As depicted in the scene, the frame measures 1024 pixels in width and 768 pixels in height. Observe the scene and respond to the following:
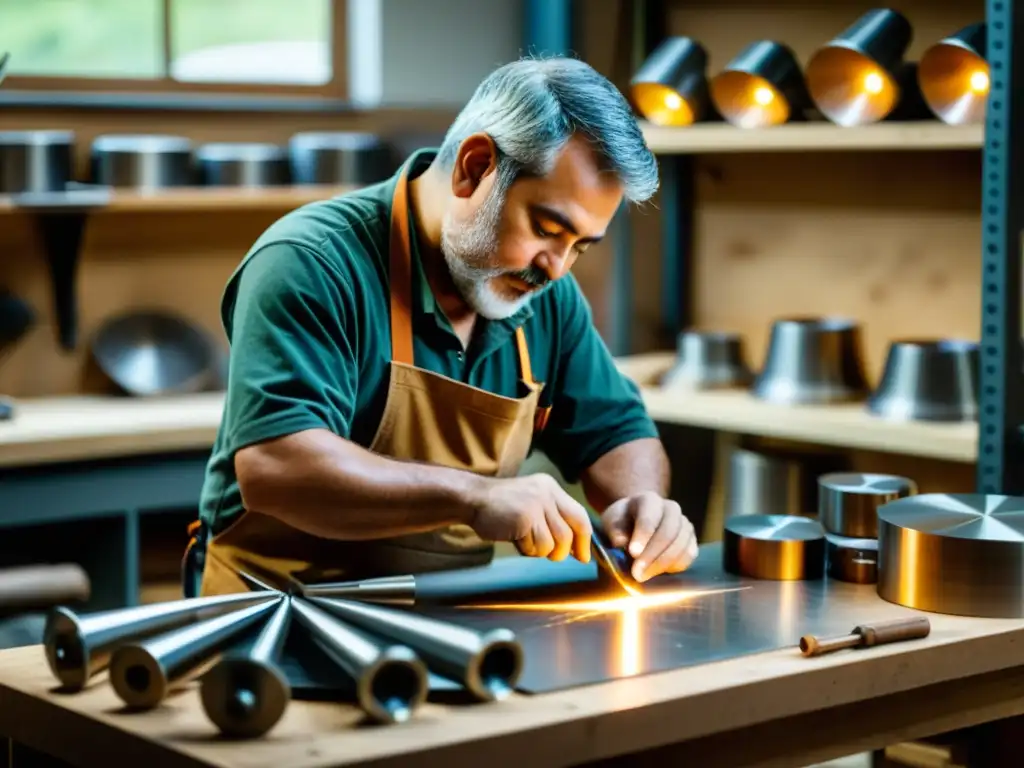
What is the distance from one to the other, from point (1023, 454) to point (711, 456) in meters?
1.22

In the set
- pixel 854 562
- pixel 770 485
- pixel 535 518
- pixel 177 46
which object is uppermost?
pixel 177 46

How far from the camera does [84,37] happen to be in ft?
13.5

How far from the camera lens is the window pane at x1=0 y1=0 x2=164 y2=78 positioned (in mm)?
4039

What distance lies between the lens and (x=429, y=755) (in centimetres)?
157

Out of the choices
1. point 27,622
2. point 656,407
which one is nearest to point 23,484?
point 27,622

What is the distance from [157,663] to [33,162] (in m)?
2.39

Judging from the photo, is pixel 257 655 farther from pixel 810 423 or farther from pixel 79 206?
pixel 79 206

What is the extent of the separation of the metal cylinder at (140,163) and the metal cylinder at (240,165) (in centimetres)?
7

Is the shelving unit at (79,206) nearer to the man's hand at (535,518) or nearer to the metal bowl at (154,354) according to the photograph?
the metal bowl at (154,354)

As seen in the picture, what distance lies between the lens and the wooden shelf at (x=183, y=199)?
3.80m

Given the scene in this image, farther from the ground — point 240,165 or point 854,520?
point 240,165

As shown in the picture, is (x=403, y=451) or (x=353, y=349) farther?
(x=403, y=451)

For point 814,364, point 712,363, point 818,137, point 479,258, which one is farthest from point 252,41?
point 479,258

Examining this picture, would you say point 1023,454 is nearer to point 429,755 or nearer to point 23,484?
point 429,755
